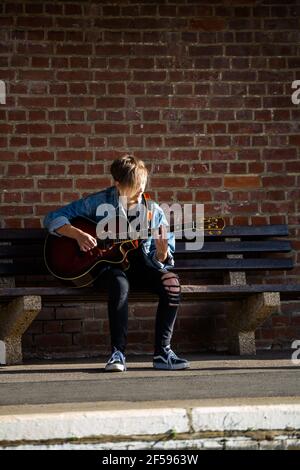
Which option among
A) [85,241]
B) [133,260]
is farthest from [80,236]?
[133,260]

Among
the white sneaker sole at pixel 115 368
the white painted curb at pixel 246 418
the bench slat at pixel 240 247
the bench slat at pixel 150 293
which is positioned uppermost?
the bench slat at pixel 240 247

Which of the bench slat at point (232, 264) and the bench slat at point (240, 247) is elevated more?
the bench slat at point (240, 247)

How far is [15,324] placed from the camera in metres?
7.11

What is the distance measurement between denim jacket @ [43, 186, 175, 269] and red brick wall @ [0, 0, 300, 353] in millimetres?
689

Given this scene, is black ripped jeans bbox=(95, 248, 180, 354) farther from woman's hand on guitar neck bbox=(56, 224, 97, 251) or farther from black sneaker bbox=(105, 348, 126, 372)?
woman's hand on guitar neck bbox=(56, 224, 97, 251)

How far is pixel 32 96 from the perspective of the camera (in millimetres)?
7738

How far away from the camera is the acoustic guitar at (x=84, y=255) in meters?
6.86

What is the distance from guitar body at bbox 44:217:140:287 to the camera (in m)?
6.86

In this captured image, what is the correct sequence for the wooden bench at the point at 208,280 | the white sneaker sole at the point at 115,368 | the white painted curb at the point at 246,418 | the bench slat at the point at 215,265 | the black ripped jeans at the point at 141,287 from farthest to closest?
the bench slat at the point at 215,265, the wooden bench at the point at 208,280, the black ripped jeans at the point at 141,287, the white sneaker sole at the point at 115,368, the white painted curb at the point at 246,418

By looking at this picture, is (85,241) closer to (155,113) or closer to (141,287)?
(141,287)

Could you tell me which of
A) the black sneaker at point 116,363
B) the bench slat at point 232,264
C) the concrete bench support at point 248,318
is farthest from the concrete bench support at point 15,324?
the concrete bench support at point 248,318

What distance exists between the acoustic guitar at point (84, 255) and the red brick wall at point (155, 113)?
2.44ft

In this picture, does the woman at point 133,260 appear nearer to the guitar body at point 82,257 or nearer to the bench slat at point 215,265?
the guitar body at point 82,257
